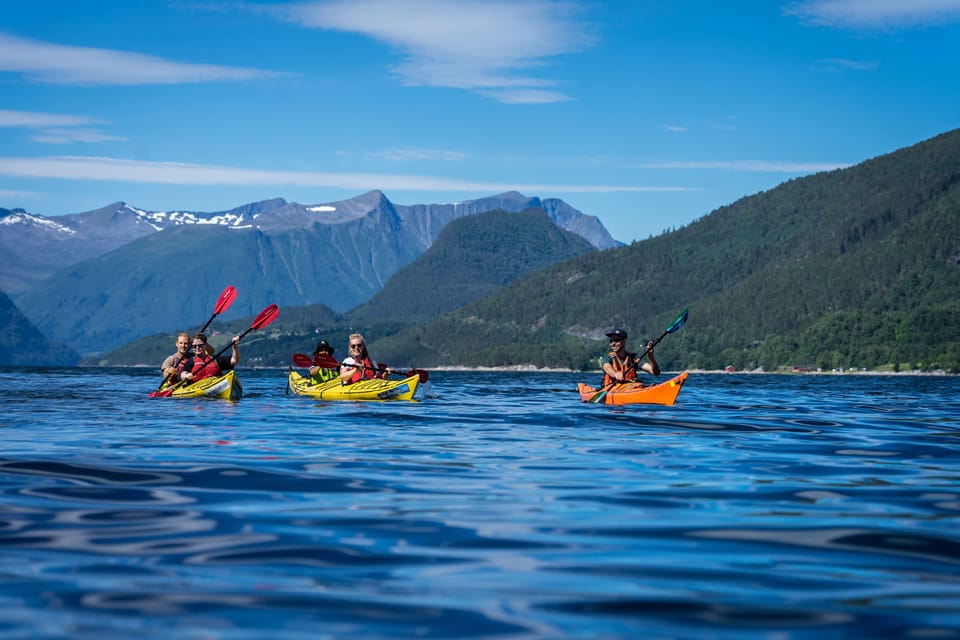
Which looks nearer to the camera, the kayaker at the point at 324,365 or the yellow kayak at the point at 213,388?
the yellow kayak at the point at 213,388

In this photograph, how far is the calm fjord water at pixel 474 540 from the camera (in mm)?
8977

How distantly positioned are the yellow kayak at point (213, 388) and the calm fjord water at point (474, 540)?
18.8 meters

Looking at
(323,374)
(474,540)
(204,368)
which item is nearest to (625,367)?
(323,374)

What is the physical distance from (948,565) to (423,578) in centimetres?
486

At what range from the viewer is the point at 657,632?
865cm

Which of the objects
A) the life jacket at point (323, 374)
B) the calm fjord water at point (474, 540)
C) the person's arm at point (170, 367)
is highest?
the person's arm at point (170, 367)

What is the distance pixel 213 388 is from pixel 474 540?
33416mm

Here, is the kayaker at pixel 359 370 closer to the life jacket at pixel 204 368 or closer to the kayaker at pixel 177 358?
the life jacket at pixel 204 368

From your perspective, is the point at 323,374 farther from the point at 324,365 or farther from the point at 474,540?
the point at 474,540

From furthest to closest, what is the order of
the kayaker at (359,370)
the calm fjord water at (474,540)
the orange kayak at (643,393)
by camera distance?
1. the kayaker at (359,370)
2. the orange kayak at (643,393)
3. the calm fjord water at (474,540)

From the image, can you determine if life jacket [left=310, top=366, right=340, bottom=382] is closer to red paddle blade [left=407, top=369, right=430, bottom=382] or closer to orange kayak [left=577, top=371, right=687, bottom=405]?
red paddle blade [left=407, top=369, right=430, bottom=382]

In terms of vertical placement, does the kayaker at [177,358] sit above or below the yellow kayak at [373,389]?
above

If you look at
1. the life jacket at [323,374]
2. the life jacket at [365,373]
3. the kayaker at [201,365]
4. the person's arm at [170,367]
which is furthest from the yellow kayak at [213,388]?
the life jacket at [365,373]

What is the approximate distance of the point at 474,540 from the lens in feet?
40.4
